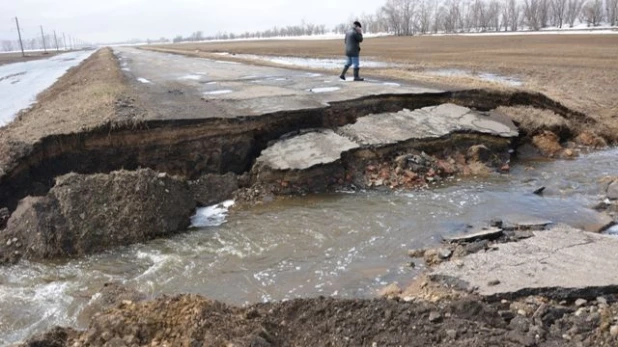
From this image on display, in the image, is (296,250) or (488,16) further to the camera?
(488,16)

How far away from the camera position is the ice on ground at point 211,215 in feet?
23.9

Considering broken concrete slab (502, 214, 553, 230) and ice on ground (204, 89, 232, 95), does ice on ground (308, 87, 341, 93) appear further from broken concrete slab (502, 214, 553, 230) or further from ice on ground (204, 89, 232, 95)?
broken concrete slab (502, 214, 553, 230)

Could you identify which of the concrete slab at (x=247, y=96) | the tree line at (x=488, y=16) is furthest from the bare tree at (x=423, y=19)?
the concrete slab at (x=247, y=96)

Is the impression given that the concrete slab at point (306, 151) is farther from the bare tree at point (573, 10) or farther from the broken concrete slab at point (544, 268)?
the bare tree at point (573, 10)

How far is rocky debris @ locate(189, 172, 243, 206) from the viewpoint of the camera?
8125mm

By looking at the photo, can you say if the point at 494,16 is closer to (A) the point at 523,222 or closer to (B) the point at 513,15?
(B) the point at 513,15

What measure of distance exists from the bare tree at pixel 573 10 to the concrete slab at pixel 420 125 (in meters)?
115

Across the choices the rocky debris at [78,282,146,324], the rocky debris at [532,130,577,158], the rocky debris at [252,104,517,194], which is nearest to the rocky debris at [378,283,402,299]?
the rocky debris at [78,282,146,324]

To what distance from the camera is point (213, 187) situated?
8344mm

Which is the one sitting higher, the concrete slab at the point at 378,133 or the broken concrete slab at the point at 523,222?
the concrete slab at the point at 378,133

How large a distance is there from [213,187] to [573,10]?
121m

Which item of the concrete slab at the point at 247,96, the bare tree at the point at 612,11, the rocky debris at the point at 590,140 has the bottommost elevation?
the rocky debris at the point at 590,140

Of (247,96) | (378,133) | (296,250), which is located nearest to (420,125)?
(378,133)

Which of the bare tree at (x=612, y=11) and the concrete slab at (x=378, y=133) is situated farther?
the bare tree at (x=612, y=11)
